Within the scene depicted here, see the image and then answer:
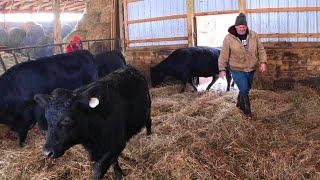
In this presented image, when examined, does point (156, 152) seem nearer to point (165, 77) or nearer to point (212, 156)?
point (212, 156)

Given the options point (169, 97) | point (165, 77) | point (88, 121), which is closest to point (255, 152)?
point (88, 121)

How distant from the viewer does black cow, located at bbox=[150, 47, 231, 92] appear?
33.1 feet

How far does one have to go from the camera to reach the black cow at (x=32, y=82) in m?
6.50

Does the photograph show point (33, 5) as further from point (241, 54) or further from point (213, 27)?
point (241, 54)

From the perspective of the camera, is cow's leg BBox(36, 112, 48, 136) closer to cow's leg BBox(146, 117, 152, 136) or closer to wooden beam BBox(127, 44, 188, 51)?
cow's leg BBox(146, 117, 152, 136)

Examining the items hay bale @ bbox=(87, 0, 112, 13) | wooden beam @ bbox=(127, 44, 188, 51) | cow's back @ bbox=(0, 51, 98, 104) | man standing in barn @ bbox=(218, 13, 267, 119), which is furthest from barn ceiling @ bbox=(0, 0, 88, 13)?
man standing in barn @ bbox=(218, 13, 267, 119)

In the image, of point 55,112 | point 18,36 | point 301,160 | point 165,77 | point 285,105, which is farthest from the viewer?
point 18,36

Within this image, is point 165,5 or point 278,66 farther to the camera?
point 165,5

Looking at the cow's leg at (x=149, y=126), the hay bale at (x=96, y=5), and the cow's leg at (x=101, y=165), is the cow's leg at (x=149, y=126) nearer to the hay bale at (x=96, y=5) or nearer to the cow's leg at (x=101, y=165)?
the cow's leg at (x=101, y=165)

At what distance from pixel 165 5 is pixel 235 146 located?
284 inches

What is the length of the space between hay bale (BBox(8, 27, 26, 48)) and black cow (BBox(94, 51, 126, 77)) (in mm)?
10637

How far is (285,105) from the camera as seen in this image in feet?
24.4

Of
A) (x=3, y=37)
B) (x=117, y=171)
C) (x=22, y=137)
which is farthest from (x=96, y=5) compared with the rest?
(x=117, y=171)

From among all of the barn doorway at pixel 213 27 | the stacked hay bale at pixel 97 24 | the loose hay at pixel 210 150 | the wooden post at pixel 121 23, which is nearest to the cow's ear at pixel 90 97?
the loose hay at pixel 210 150
